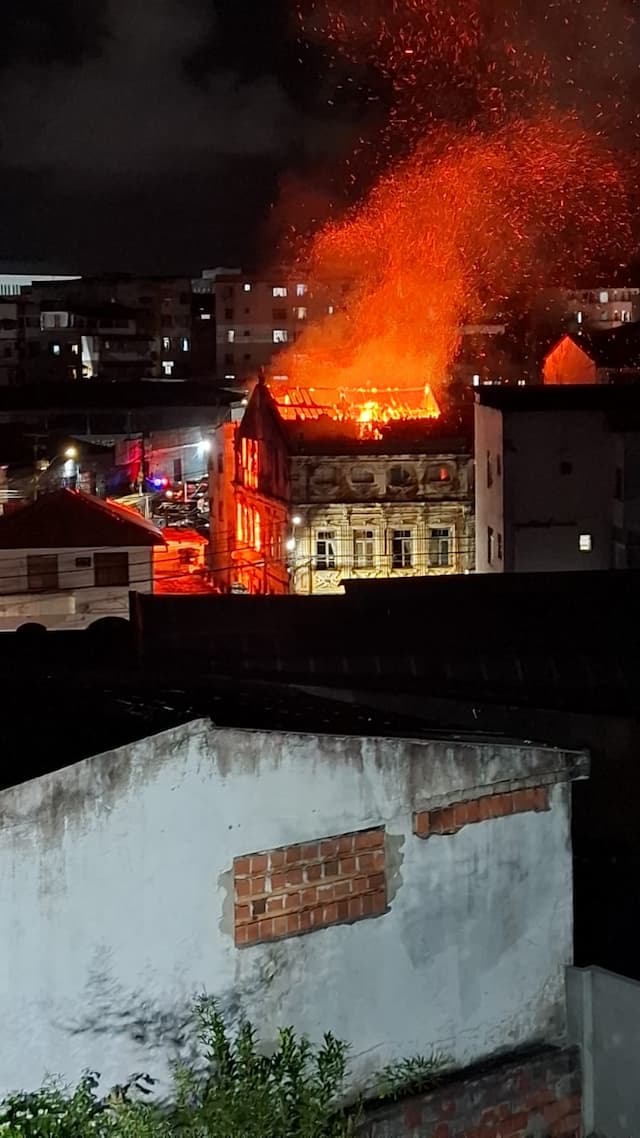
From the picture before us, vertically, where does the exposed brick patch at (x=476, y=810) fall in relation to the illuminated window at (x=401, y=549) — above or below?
below

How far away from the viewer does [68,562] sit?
21.4 metres

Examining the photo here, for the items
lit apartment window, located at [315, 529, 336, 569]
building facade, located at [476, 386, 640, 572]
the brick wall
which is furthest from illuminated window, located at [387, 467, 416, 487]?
the brick wall

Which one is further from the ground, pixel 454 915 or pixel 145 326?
pixel 145 326

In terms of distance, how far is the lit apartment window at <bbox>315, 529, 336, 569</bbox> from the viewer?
1003 inches

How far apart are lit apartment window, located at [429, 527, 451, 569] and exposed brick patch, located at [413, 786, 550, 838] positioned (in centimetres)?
2012

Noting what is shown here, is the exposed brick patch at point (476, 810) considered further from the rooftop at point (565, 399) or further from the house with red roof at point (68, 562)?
the rooftop at point (565, 399)

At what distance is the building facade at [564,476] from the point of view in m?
23.0

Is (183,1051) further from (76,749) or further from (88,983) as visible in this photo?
(76,749)

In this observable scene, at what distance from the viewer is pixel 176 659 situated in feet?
40.9

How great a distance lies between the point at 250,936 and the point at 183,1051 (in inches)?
18.4

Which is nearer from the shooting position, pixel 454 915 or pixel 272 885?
pixel 272 885

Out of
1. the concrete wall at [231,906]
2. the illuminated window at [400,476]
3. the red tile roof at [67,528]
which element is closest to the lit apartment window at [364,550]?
the illuminated window at [400,476]

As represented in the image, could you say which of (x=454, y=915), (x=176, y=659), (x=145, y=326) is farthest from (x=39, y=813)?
(x=145, y=326)

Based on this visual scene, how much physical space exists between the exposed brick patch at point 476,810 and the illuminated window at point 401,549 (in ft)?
65.5
